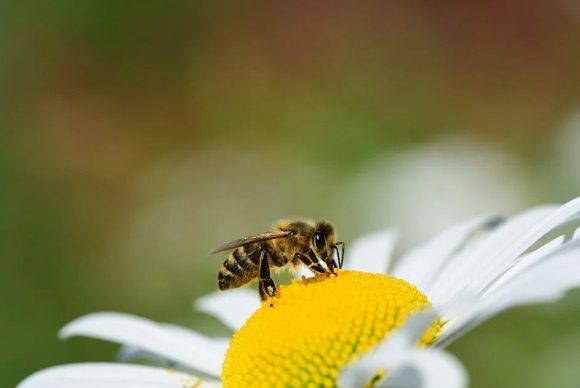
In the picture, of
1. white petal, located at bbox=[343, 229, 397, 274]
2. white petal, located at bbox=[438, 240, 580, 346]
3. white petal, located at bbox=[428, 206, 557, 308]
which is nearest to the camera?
white petal, located at bbox=[438, 240, 580, 346]

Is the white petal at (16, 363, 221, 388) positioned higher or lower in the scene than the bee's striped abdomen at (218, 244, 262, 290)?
lower

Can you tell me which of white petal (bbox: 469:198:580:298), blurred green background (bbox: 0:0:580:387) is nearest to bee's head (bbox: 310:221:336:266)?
white petal (bbox: 469:198:580:298)

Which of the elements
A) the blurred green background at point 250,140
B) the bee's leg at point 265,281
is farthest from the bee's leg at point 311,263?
the blurred green background at point 250,140

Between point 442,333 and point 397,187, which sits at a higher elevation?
point 397,187

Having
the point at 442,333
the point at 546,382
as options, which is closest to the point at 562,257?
the point at 442,333

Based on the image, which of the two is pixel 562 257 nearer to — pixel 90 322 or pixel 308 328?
pixel 308 328

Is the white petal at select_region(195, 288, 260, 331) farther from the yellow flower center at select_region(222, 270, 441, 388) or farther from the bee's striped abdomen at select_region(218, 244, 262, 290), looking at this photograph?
the yellow flower center at select_region(222, 270, 441, 388)

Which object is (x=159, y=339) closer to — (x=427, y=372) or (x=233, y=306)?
(x=233, y=306)
